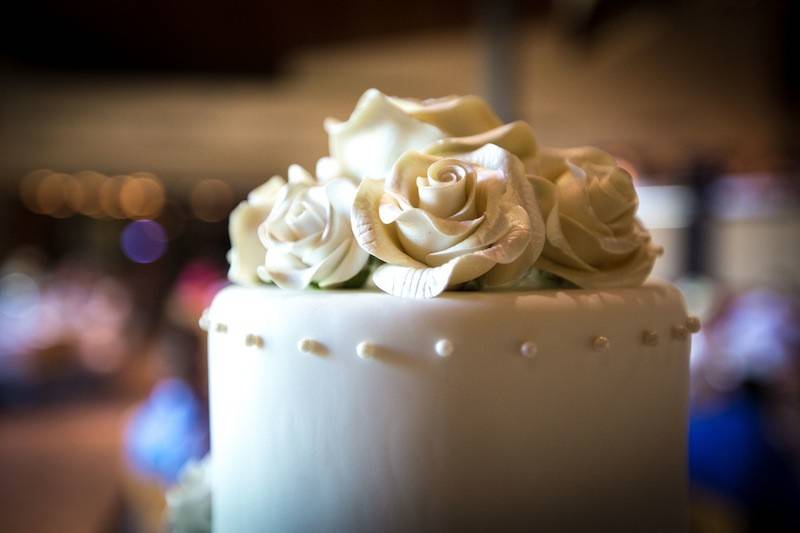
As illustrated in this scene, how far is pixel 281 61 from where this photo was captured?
Answer: 7.86 meters

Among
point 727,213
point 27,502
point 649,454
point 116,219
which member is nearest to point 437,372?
point 649,454

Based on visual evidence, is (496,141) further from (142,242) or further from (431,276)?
(142,242)

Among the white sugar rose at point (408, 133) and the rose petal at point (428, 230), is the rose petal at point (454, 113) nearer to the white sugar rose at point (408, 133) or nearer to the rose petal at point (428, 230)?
the white sugar rose at point (408, 133)

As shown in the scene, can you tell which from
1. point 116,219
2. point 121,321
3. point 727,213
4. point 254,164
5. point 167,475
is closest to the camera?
point 167,475

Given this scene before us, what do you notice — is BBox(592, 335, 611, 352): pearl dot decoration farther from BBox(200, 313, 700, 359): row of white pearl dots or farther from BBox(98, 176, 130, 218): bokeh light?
BBox(98, 176, 130, 218): bokeh light

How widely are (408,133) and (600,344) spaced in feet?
1.01

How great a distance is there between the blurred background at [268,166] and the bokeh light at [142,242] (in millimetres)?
188

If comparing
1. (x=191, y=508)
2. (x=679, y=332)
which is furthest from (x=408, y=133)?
(x=191, y=508)

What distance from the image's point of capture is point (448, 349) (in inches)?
27.0

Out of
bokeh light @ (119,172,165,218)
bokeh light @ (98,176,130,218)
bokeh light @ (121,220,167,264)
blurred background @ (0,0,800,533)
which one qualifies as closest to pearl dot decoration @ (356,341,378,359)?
blurred background @ (0,0,800,533)

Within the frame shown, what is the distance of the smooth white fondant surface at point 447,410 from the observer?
700 millimetres

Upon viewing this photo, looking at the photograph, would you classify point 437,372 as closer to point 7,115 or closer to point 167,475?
point 167,475

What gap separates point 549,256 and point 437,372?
7.3 inches

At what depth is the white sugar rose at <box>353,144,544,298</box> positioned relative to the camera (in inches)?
27.0
